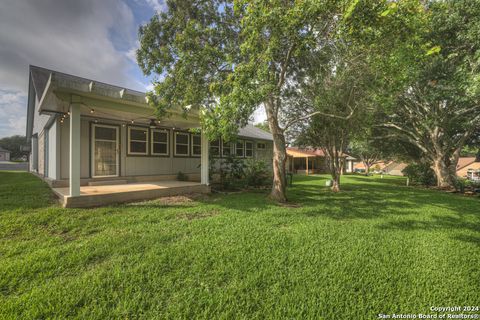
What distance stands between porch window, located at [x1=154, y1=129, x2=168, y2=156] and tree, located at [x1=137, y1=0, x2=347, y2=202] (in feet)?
9.15

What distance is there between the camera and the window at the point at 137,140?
28.6ft

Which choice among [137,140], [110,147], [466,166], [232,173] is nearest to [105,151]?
[110,147]

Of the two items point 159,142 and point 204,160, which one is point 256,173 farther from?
point 159,142

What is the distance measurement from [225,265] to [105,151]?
7.74m

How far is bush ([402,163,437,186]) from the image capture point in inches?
579

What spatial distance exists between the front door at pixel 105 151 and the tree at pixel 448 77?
11.0 meters

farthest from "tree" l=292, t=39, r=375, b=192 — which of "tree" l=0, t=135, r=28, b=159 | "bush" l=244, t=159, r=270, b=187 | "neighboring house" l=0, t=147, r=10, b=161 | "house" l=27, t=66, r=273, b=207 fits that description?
"tree" l=0, t=135, r=28, b=159

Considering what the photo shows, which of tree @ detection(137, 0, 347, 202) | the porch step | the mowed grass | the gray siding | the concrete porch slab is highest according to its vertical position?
tree @ detection(137, 0, 347, 202)

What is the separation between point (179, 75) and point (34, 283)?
18.7 ft

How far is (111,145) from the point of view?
8273 millimetres

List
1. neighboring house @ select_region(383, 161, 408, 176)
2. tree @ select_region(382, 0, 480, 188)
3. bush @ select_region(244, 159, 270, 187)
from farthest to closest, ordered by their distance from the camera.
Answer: neighboring house @ select_region(383, 161, 408, 176), bush @ select_region(244, 159, 270, 187), tree @ select_region(382, 0, 480, 188)

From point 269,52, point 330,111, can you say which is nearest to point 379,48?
point 330,111

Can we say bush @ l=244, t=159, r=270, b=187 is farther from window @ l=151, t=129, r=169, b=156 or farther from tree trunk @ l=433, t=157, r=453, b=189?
tree trunk @ l=433, t=157, r=453, b=189

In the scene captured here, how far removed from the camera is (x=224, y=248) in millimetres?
3279
